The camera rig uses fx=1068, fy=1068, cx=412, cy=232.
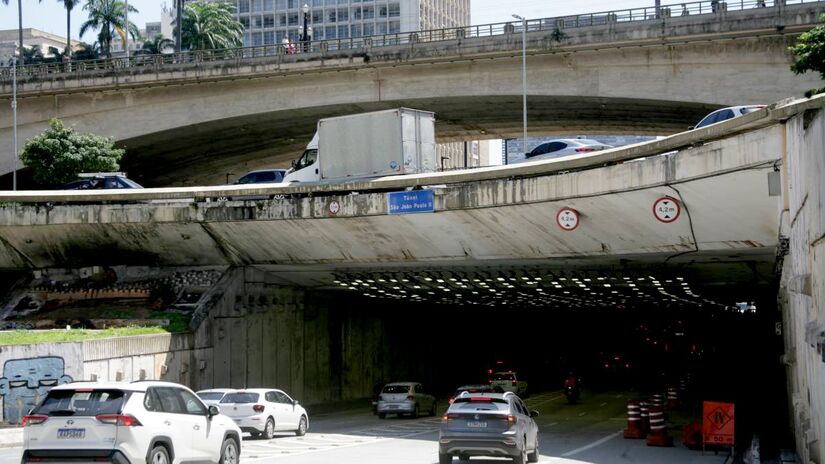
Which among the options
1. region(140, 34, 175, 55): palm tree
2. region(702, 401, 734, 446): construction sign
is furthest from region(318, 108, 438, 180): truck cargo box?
region(140, 34, 175, 55): palm tree

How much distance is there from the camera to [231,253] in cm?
4244

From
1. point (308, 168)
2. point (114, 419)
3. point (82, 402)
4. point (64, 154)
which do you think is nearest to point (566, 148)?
point (308, 168)

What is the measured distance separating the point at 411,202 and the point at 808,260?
1920cm

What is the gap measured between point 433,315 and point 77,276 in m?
27.1

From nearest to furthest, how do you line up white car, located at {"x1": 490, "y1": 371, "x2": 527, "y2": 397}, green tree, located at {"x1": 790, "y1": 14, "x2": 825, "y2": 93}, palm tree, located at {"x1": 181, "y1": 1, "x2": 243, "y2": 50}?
1. green tree, located at {"x1": 790, "y1": 14, "x2": 825, "y2": 93}
2. white car, located at {"x1": 490, "y1": 371, "x2": 527, "y2": 397}
3. palm tree, located at {"x1": 181, "y1": 1, "x2": 243, "y2": 50}

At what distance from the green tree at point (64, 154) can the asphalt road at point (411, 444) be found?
84.2 ft

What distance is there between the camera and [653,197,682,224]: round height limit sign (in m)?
28.6

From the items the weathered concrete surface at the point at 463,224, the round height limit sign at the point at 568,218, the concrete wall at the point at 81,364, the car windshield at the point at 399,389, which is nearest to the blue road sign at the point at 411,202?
the weathered concrete surface at the point at 463,224

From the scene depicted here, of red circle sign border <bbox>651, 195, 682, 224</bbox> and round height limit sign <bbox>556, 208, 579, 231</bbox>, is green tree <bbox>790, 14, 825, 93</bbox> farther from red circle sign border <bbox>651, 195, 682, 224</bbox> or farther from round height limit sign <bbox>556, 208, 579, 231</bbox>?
red circle sign border <bbox>651, 195, 682, 224</bbox>

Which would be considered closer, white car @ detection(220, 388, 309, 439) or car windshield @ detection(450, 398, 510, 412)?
car windshield @ detection(450, 398, 510, 412)

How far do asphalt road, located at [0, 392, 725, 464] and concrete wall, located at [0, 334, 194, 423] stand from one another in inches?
197

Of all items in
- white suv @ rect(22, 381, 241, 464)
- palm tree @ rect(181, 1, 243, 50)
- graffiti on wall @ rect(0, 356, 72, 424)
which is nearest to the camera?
white suv @ rect(22, 381, 241, 464)

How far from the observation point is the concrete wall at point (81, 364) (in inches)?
1193

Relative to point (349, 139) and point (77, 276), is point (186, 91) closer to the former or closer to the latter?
point (77, 276)
